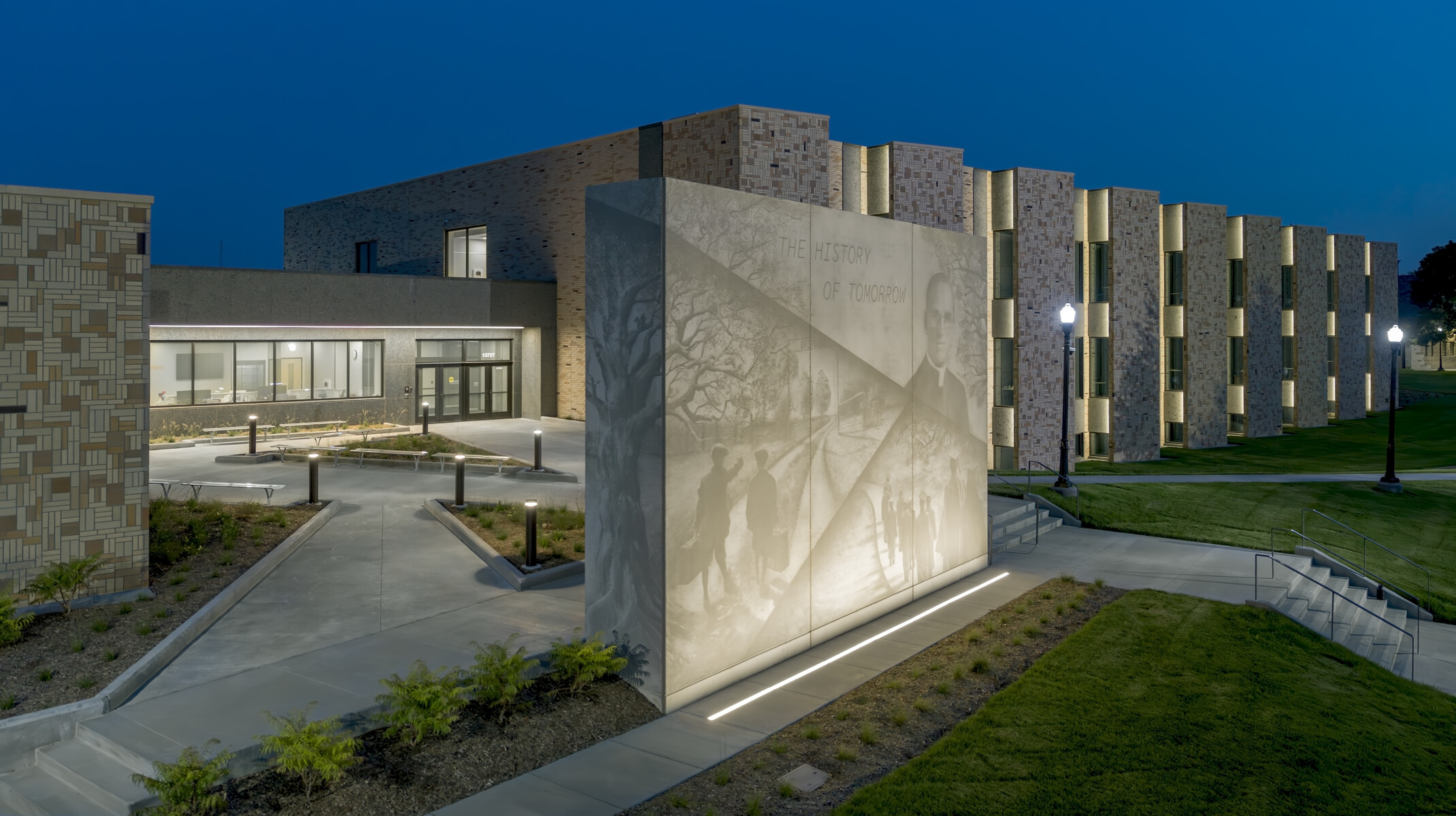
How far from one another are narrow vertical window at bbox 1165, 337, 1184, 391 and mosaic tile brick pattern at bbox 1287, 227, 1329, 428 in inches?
411

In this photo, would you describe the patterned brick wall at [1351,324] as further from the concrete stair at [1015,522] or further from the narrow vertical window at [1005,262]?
the concrete stair at [1015,522]

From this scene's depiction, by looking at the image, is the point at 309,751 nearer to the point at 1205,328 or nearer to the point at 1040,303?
the point at 1040,303

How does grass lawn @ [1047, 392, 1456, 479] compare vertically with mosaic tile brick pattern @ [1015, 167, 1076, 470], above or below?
below

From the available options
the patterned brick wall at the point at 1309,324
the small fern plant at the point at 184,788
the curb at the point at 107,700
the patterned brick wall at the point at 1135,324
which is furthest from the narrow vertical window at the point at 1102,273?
the small fern plant at the point at 184,788

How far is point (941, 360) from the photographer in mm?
14219

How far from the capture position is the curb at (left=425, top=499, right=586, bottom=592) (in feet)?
43.5

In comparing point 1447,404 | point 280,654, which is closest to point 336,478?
point 280,654

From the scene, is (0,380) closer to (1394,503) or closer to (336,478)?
(336,478)

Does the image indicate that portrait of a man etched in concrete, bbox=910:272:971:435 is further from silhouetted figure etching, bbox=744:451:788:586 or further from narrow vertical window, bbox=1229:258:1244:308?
narrow vertical window, bbox=1229:258:1244:308

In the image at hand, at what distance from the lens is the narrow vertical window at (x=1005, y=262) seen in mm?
30359

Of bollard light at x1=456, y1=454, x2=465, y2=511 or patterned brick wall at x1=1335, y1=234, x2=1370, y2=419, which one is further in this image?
patterned brick wall at x1=1335, y1=234, x2=1370, y2=419

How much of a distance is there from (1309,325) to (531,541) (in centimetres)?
4188

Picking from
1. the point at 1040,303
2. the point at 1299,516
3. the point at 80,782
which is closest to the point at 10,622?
the point at 80,782

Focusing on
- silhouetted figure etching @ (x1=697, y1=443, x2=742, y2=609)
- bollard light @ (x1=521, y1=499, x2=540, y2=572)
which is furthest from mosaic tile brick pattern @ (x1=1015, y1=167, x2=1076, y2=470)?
silhouetted figure etching @ (x1=697, y1=443, x2=742, y2=609)
